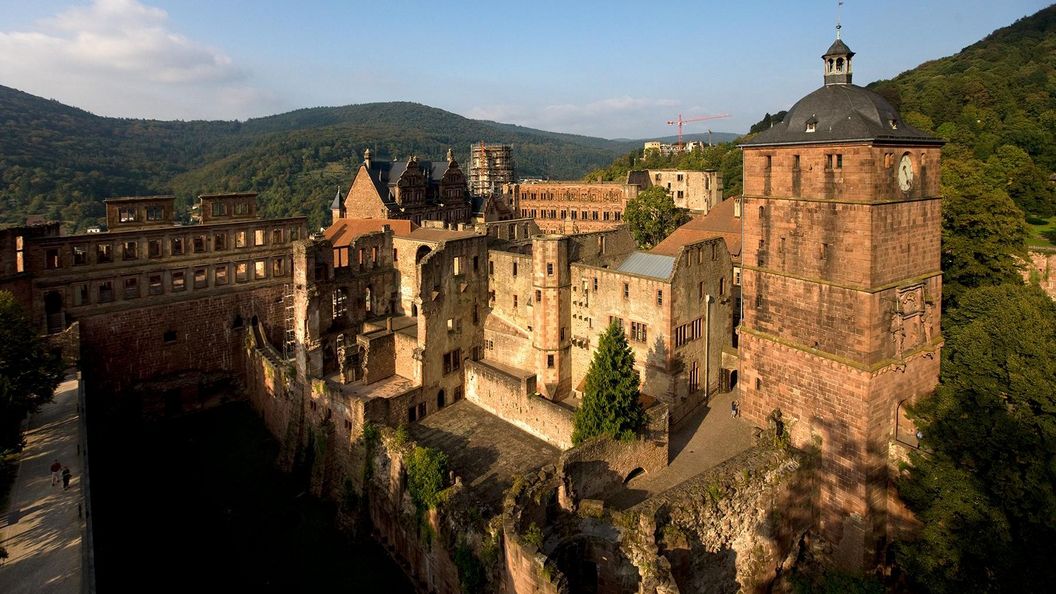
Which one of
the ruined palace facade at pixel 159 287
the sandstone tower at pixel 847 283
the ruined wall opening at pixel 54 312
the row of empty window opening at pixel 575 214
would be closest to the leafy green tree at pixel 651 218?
the row of empty window opening at pixel 575 214

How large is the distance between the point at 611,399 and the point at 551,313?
29.2 ft

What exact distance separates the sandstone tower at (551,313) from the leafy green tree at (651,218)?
28.0 m

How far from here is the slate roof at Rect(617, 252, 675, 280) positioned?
33.1 metres

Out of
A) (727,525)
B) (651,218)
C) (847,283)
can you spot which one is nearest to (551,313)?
Answer: (727,525)

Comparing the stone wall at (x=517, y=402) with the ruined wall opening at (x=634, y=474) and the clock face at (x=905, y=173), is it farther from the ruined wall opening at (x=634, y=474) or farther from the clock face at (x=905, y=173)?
the clock face at (x=905, y=173)

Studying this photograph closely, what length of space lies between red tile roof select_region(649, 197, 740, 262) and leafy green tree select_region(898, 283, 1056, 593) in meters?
16.8

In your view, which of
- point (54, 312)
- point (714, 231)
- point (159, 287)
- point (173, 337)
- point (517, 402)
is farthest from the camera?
→ point (714, 231)

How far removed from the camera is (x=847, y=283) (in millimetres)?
26250

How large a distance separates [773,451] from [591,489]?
785 centimetres

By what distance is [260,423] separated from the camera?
41.6 meters

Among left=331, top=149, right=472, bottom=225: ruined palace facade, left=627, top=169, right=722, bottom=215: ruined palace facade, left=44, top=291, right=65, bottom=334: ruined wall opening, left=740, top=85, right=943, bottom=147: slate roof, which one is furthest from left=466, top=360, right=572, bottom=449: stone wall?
left=627, top=169, right=722, bottom=215: ruined palace facade

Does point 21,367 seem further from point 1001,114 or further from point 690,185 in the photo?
point 1001,114

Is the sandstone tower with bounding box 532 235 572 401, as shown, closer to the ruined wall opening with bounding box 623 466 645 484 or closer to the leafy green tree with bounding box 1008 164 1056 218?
the ruined wall opening with bounding box 623 466 645 484

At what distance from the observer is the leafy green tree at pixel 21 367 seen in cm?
2770
